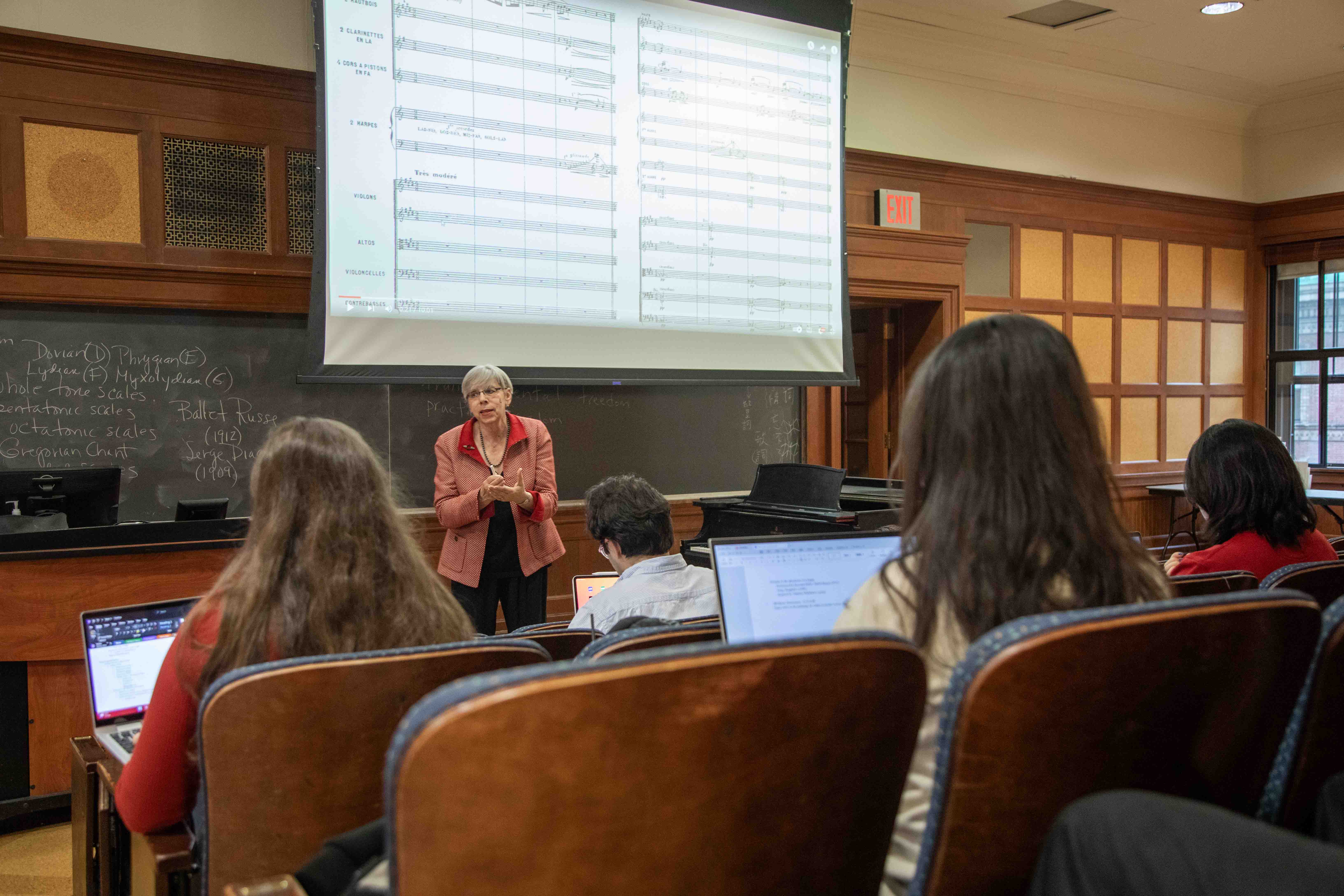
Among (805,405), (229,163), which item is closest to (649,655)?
(229,163)

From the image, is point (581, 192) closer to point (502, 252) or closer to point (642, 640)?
point (502, 252)

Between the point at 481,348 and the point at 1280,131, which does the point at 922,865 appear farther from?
the point at 1280,131

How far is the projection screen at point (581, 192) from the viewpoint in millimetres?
3797

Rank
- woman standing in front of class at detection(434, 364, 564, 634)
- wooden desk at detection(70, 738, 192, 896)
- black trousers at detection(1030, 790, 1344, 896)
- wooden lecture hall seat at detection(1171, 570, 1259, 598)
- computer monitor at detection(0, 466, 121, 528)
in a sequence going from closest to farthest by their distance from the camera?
1. black trousers at detection(1030, 790, 1344, 896)
2. wooden desk at detection(70, 738, 192, 896)
3. wooden lecture hall seat at detection(1171, 570, 1259, 598)
4. computer monitor at detection(0, 466, 121, 528)
5. woman standing in front of class at detection(434, 364, 564, 634)

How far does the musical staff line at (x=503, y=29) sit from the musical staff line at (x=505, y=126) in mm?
342

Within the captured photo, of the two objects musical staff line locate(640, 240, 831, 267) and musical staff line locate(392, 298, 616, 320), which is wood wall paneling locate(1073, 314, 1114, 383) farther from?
musical staff line locate(392, 298, 616, 320)

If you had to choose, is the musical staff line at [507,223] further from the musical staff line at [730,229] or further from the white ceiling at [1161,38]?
the white ceiling at [1161,38]

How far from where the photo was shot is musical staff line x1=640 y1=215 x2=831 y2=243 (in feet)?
14.6

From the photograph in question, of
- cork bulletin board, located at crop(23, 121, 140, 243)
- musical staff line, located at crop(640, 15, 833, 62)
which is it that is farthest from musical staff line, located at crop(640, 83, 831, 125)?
cork bulletin board, located at crop(23, 121, 140, 243)

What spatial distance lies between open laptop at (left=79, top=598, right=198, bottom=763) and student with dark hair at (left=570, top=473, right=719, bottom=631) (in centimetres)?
71

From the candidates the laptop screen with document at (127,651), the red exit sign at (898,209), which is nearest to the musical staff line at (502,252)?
the red exit sign at (898,209)

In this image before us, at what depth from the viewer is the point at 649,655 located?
71cm

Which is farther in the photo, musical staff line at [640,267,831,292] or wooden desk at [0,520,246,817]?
musical staff line at [640,267,831,292]

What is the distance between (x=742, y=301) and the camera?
4738 mm
